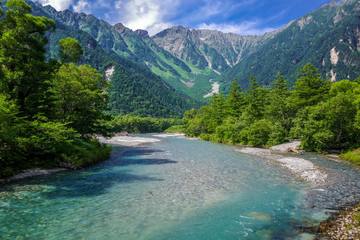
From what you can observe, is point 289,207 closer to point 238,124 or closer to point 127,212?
point 127,212

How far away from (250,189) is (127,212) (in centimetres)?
1220

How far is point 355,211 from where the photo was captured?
19.1 meters

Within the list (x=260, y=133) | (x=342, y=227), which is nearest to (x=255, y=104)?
(x=260, y=133)

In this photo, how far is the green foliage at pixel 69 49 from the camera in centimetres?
5172

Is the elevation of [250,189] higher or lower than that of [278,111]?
lower

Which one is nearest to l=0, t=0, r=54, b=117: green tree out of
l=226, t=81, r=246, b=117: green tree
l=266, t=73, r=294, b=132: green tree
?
l=266, t=73, r=294, b=132: green tree

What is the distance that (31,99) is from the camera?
118 ft

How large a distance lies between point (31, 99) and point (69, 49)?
19703 millimetres

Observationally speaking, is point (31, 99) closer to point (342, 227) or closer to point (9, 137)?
point (9, 137)

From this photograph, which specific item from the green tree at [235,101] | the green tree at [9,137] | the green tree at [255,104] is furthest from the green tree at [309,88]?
the green tree at [9,137]

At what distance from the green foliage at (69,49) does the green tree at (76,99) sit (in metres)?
4.77

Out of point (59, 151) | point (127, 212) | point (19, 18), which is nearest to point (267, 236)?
point (127, 212)

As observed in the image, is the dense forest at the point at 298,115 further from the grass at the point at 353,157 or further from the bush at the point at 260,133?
the grass at the point at 353,157

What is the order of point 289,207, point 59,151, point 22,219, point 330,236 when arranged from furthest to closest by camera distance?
point 59,151, point 289,207, point 22,219, point 330,236
